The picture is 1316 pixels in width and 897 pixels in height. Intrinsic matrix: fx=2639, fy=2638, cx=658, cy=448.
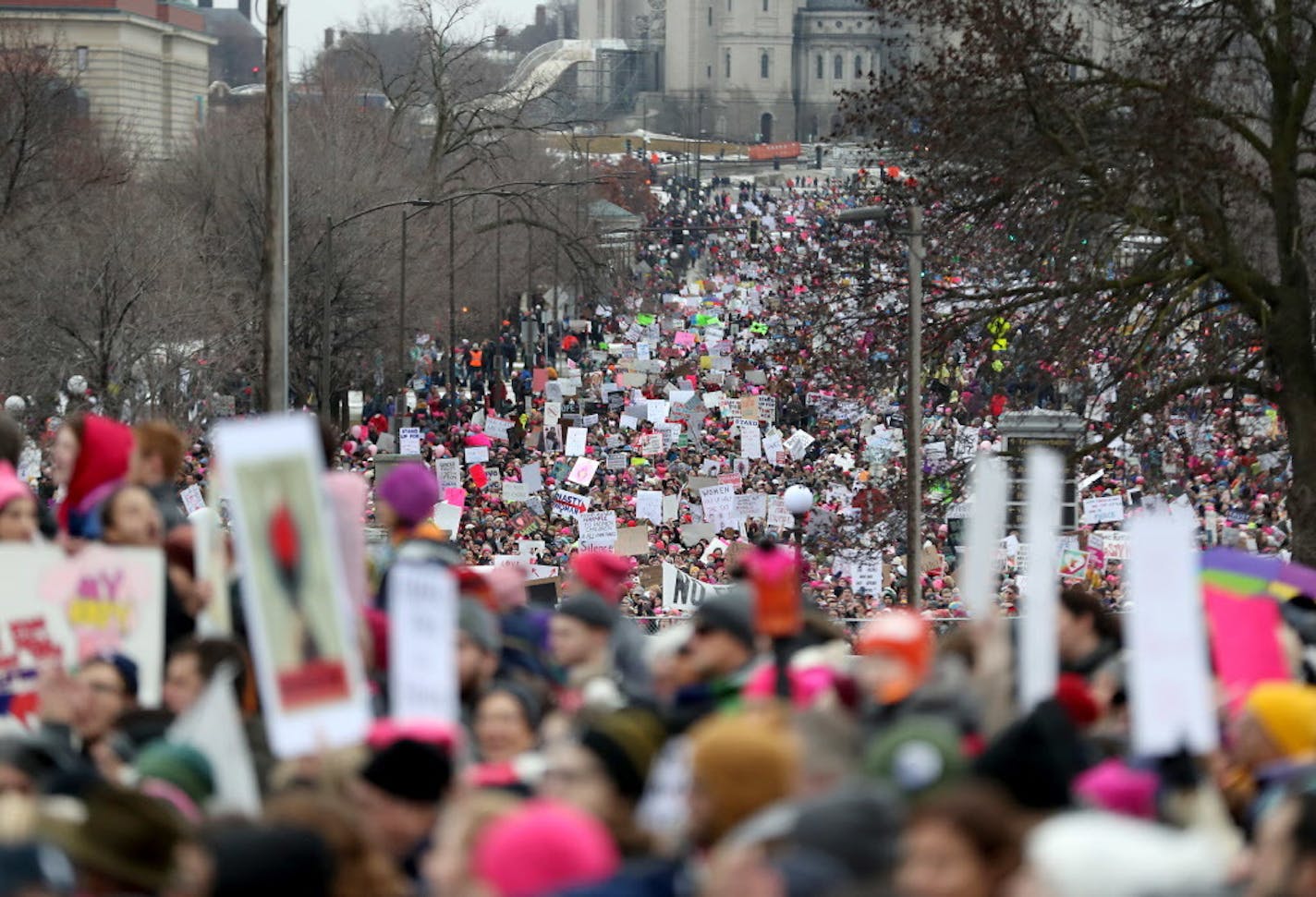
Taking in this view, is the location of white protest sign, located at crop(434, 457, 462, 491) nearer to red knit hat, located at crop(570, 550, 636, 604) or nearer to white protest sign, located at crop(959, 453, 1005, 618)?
red knit hat, located at crop(570, 550, 636, 604)

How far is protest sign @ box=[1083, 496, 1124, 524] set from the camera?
23.8 metres

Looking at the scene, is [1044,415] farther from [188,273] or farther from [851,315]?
[188,273]

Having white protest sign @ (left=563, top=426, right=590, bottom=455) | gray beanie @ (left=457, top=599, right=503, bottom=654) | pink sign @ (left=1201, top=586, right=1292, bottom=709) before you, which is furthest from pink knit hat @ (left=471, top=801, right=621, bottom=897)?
white protest sign @ (left=563, top=426, right=590, bottom=455)

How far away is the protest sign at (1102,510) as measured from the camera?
936 inches

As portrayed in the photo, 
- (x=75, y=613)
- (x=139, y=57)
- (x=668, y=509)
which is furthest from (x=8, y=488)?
(x=139, y=57)

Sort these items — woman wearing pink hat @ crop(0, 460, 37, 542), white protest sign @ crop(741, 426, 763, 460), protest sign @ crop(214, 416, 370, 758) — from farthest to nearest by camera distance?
white protest sign @ crop(741, 426, 763, 460) → woman wearing pink hat @ crop(0, 460, 37, 542) → protest sign @ crop(214, 416, 370, 758)

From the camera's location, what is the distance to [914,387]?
854 inches

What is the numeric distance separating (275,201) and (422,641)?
14582 millimetres

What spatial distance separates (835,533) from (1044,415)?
2.52 metres

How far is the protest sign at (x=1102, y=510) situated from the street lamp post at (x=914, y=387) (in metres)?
2.03

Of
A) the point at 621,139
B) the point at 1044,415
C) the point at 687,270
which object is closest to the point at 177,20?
the point at 687,270

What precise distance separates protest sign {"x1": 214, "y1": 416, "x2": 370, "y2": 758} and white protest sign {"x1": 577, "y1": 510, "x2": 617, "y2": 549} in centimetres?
1919

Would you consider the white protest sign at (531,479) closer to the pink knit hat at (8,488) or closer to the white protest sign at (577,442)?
the white protest sign at (577,442)

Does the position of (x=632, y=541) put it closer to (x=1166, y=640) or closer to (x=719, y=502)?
(x=719, y=502)
